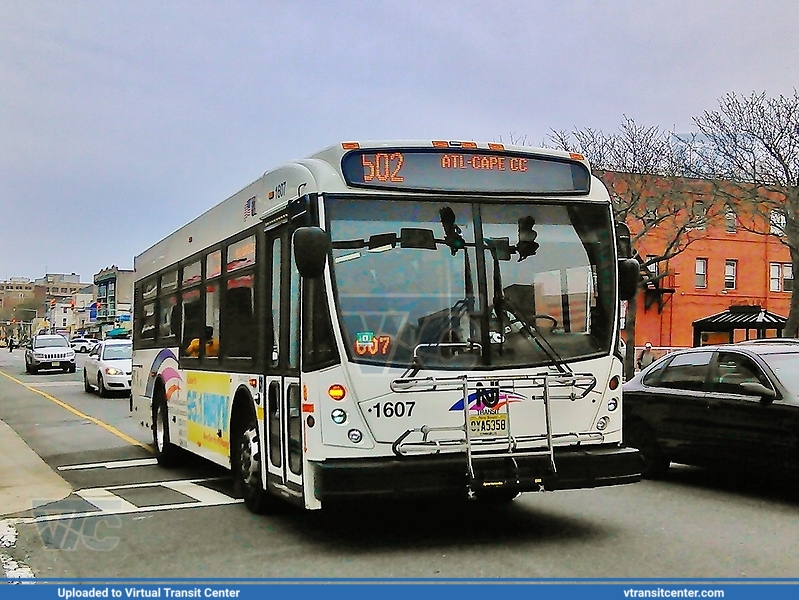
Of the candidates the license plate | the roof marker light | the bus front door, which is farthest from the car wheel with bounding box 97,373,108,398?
the license plate

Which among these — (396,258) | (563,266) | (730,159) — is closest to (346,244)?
(396,258)

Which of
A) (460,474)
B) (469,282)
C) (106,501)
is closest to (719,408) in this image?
(469,282)

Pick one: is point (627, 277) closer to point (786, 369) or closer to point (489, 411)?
point (489, 411)

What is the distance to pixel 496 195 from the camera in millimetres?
7902

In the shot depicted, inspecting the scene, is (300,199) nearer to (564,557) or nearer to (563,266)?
(563,266)

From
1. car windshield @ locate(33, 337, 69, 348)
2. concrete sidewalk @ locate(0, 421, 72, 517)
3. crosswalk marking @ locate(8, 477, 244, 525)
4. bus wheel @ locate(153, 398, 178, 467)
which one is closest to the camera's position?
crosswalk marking @ locate(8, 477, 244, 525)

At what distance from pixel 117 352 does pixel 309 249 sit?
903 inches

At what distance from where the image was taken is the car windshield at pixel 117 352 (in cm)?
2827

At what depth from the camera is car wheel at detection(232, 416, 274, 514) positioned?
881 cm

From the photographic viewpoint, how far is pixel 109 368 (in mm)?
27375

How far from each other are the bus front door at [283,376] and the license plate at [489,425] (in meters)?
1.29

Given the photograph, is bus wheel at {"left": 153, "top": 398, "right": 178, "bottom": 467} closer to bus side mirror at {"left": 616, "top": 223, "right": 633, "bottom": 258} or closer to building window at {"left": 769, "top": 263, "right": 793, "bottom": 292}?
bus side mirror at {"left": 616, "top": 223, "right": 633, "bottom": 258}

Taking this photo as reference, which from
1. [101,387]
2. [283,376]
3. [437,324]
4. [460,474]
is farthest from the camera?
[101,387]

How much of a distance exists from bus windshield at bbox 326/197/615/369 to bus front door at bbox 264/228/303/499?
0.65m
